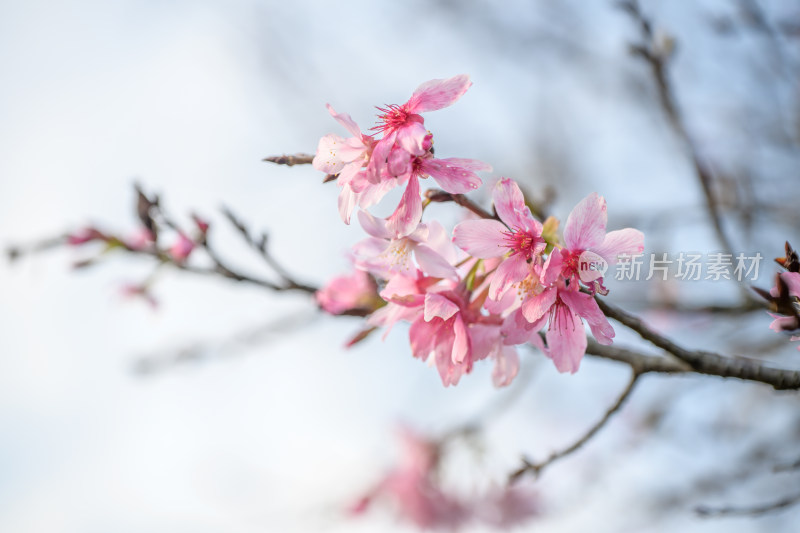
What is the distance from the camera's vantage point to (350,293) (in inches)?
54.2

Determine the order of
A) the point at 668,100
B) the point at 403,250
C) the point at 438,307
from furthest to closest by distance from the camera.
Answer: the point at 668,100, the point at 403,250, the point at 438,307

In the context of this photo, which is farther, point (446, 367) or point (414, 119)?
point (446, 367)

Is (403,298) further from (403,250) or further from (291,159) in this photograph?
(291,159)

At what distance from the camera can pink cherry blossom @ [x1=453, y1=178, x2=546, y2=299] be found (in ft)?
3.28

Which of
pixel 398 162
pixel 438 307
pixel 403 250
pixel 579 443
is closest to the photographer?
pixel 398 162

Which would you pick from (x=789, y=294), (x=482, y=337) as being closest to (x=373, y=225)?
(x=482, y=337)

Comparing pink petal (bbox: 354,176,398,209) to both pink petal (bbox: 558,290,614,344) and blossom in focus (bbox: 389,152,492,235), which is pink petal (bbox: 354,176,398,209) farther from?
pink petal (bbox: 558,290,614,344)

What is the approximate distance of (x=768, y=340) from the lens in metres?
3.15

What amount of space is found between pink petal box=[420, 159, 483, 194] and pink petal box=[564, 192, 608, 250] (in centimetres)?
19

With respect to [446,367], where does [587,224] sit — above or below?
above

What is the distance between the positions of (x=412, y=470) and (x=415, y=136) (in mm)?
2352

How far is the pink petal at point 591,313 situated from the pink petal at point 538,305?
0.04 metres

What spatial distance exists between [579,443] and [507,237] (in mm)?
559

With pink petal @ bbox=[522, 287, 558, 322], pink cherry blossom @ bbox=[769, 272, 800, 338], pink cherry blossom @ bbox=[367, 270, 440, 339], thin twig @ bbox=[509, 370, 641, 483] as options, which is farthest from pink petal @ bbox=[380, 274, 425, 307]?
pink cherry blossom @ bbox=[769, 272, 800, 338]
